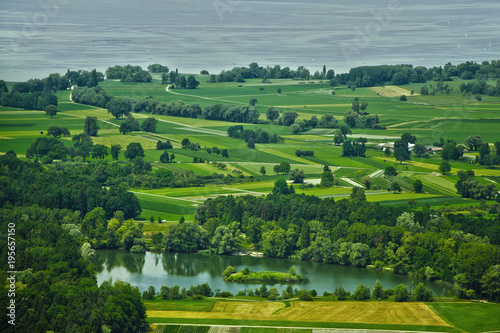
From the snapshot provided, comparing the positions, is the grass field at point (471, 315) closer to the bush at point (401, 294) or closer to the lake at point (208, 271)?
the bush at point (401, 294)

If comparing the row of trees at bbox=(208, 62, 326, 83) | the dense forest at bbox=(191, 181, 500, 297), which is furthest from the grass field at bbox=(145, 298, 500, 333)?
the row of trees at bbox=(208, 62, 326, 83)

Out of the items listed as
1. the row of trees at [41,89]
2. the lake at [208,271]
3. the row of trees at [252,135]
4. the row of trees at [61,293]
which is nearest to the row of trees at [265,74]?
the row of trees at [41,89]

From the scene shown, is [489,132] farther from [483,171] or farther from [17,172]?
[17,172]

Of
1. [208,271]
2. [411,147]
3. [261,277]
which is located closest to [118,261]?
[208,271]

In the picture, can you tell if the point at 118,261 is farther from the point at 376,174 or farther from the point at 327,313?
the point at 376,174

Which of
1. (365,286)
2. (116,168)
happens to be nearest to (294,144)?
(116,168)
